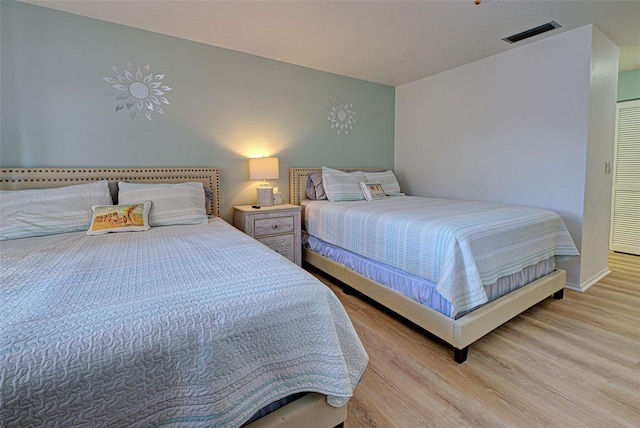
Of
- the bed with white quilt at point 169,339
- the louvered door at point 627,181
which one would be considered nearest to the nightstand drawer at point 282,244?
the bed with white quilt at point 169,339

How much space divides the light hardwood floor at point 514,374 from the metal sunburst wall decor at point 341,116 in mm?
2431

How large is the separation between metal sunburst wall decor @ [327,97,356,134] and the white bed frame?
188 cm

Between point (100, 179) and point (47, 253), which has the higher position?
point (100, 179)

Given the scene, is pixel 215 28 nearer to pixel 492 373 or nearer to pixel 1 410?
pixel 1 410

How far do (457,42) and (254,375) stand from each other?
10.8 feet

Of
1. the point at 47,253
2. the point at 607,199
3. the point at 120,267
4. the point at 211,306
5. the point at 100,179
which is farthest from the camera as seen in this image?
the point at 607,199

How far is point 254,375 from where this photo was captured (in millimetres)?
943

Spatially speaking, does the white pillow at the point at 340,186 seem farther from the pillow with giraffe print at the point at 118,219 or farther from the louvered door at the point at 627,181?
the louvered door at the point at 627,181

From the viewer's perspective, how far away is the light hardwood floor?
4.56 ft

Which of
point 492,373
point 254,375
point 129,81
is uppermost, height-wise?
point 129,81

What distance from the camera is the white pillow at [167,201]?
7.39ft

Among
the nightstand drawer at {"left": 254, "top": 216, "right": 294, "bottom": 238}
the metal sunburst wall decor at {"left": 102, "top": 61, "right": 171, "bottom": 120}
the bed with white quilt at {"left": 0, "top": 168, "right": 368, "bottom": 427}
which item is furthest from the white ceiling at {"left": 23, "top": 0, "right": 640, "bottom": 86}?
the bed with white quilt at {"left": 0, "top": 168, "right": 368, "bottom": 427}

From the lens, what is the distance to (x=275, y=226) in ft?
9.72

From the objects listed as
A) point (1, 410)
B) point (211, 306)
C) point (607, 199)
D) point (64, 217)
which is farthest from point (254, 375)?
point (607, 199)
